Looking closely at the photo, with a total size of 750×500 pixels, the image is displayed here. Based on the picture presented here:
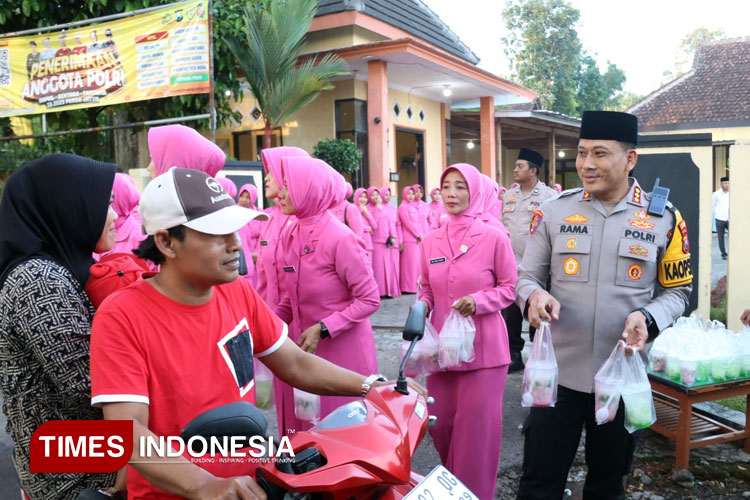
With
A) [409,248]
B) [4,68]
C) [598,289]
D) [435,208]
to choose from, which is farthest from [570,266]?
[435,208]

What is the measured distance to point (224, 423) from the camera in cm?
149

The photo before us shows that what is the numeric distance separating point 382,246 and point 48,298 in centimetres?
1013

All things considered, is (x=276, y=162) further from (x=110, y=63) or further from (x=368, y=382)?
(x=110, y=63)

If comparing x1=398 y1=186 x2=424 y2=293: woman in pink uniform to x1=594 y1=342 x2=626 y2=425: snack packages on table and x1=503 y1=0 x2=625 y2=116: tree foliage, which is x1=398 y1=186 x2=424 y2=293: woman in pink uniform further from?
x1=503 y1=0 x2=625 y2=116: tree foliage

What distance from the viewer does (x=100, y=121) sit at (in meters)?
13.2

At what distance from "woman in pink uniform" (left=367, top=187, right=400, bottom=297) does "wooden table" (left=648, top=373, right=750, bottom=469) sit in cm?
741

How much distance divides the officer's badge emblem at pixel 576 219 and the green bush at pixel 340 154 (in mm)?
9281

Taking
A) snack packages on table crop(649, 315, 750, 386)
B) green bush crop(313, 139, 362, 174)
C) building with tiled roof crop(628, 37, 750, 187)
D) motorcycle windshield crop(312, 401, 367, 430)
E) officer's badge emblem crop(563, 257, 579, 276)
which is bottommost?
snack packages on table crop(649, 315, 750, 386)

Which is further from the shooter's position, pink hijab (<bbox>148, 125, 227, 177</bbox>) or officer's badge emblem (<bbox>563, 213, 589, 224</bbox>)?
pink hijab (<bbox>148, 125, 227, 177</bbox>)

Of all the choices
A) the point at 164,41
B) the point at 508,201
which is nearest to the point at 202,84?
the point at 164,41

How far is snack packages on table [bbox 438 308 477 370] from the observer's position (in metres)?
3.45

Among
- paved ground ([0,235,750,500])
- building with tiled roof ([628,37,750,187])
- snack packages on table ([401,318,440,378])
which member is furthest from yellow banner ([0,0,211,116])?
building with tiled roof ([628,37,750,187])

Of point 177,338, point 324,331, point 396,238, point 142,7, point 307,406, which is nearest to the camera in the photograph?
point 177,338

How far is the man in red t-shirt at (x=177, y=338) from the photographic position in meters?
1.65
